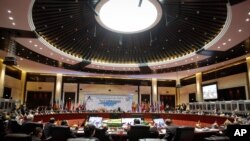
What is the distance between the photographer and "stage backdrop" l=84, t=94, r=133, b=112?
2029cm

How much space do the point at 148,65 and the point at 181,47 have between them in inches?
156

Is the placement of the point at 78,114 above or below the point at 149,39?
below

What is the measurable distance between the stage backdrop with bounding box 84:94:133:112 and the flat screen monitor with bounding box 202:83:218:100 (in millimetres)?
7435

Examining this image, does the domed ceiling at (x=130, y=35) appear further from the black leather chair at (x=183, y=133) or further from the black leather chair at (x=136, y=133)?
the black leather chair at (x=136, y=133)

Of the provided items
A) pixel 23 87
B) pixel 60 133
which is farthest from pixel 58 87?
pixel 60 133

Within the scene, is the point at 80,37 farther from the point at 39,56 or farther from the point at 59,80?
the point at 59,80

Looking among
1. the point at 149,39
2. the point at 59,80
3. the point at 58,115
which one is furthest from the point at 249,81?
the point at 59,80

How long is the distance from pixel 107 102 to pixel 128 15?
11784 millimetres

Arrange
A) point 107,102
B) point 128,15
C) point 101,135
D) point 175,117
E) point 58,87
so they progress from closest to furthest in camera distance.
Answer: point 101,135 → point 128,15 → point 175,117 → point 58,87 → point 107,102

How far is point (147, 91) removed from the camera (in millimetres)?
22781

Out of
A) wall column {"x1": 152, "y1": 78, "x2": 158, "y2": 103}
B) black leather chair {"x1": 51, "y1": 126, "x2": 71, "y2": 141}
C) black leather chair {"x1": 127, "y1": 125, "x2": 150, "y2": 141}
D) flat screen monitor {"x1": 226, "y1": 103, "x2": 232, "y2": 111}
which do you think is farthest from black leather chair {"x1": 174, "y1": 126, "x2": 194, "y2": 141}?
wall column {"x1": 152, "y1": 78, "x2": 158, "y2": 103}

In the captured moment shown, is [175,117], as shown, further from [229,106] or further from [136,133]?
[136,133]

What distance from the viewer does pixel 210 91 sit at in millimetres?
16797

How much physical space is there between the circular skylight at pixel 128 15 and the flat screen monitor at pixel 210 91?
29.0ft
